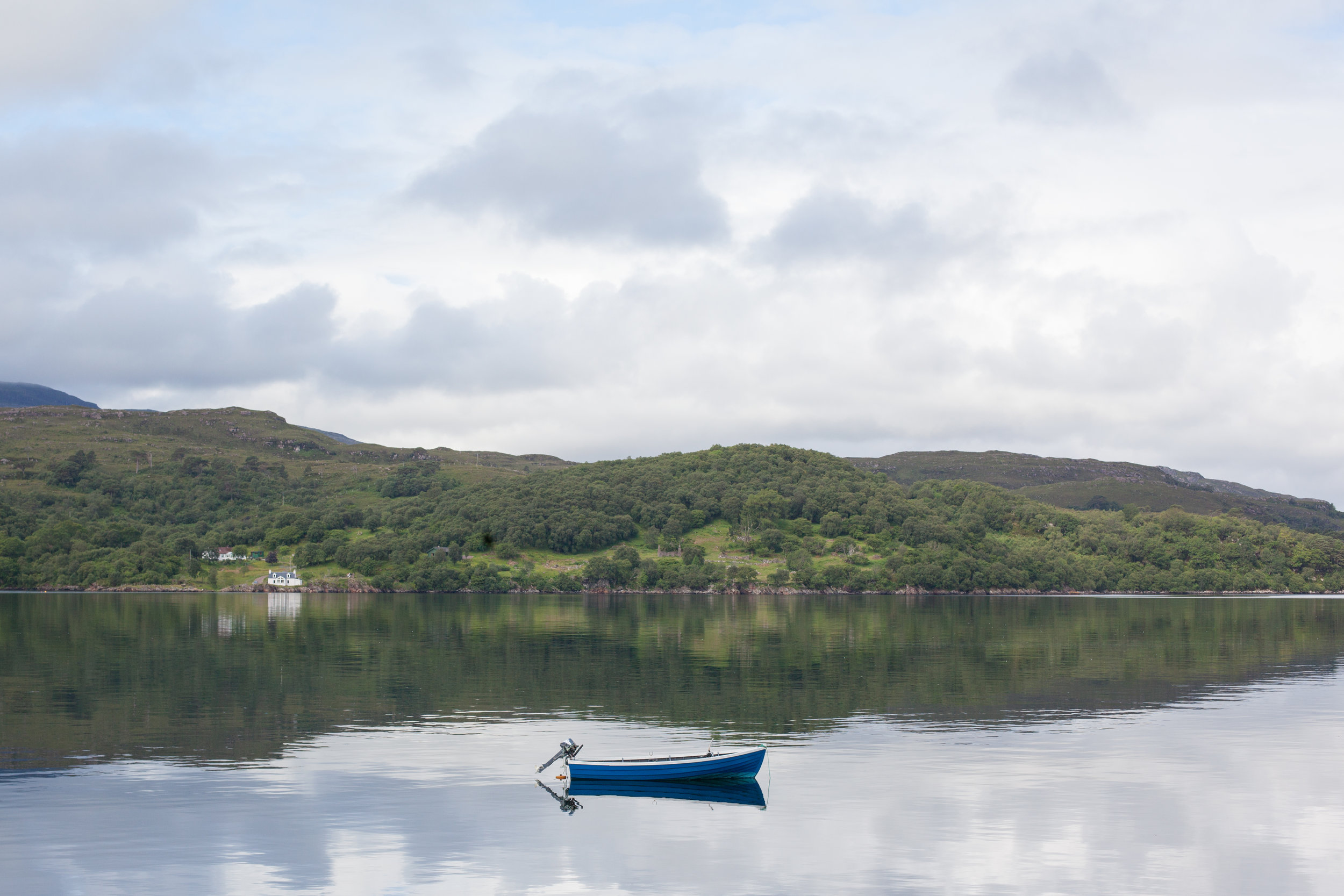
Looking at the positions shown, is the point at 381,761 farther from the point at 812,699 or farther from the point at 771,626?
the point at 771,626

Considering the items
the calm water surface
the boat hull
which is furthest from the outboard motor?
the calm water surface

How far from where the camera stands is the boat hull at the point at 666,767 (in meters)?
39.7

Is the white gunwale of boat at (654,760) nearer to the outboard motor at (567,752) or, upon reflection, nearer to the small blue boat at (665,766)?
the small blue boat at (665,766)

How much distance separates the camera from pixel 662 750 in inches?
1827

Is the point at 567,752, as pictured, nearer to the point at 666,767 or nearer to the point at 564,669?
the point at 666,767

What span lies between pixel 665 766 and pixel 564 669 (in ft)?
133

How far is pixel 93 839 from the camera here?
105ft

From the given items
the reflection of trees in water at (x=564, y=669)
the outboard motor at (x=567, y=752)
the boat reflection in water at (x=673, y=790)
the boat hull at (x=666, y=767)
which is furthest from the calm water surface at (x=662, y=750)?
the outboard motor at (x=567, y=752)

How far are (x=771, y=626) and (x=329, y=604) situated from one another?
9128cm

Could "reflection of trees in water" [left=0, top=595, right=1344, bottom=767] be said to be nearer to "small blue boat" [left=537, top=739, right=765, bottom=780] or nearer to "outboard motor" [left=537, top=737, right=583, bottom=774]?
"small blue boat" [left=537, top=739, right=765, bottom=780]

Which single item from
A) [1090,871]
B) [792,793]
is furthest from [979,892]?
[792,793]

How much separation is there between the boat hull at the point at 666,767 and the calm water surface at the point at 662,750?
1092 mm

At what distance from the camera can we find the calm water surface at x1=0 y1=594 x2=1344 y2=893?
30.2m

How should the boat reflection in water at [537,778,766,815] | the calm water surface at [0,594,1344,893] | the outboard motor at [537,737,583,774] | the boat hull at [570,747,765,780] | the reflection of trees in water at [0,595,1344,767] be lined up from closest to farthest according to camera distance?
the calm water surface at [0,594,1344,893], the boat reflection in water at [537,778,766,815], the boat hull at [570,747,765,780], the outboard motor at [537,737,583,774], the reflection of trees in water at [0,595,1344,767]
